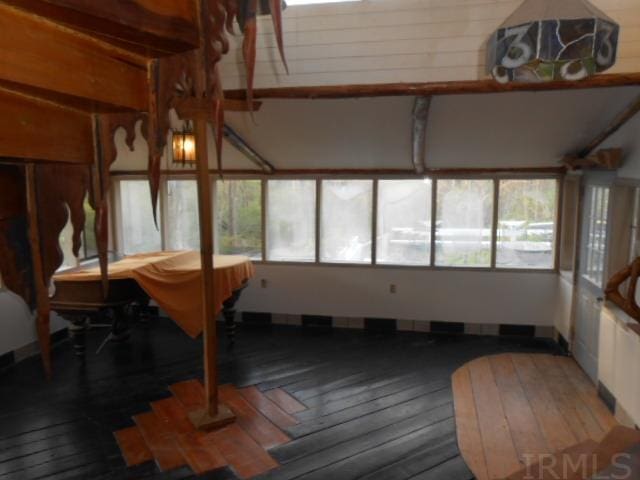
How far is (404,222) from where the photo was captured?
5.62 m

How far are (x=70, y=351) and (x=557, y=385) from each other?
16.5ft

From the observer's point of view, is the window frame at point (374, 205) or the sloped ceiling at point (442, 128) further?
the window frame at point (374, 205)

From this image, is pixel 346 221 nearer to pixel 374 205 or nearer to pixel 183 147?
pixel 374 205

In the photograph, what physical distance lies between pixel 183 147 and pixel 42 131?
10.00 ft

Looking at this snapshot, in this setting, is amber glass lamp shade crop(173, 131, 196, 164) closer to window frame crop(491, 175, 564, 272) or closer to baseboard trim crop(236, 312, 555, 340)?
baseboard trim crop(236, 312, 555, 340)

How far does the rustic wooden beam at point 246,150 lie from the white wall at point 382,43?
119cm

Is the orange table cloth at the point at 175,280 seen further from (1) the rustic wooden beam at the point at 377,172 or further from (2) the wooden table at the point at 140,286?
(1) the rustic wooden beam at the point at 377,172

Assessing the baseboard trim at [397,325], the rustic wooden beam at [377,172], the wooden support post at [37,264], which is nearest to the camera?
the wooden support post at [37,264]

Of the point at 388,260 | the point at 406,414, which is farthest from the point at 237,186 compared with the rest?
the point at 406,414

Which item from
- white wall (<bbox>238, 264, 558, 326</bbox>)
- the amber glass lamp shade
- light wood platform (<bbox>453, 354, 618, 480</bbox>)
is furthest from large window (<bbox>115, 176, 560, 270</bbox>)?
the amber glass lamp shade

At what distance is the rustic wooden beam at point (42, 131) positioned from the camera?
0.67 metres

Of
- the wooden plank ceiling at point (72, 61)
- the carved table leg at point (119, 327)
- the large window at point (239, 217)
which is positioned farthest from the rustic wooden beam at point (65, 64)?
the large window at point (239, 217)

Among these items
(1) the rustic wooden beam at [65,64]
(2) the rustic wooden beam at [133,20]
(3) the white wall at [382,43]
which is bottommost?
(1) the rustic wooden beam at [65,64]

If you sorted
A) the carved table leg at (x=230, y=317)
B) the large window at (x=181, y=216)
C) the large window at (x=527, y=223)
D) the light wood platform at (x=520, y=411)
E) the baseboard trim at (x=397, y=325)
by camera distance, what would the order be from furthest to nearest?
the large window at (x=181, y=216), the baseboard trim at (x=397, y=325), the large window at (x=527, y=223), the carved table leg at (x=230, y=317), the light wood platform at (x=520, y=411)
